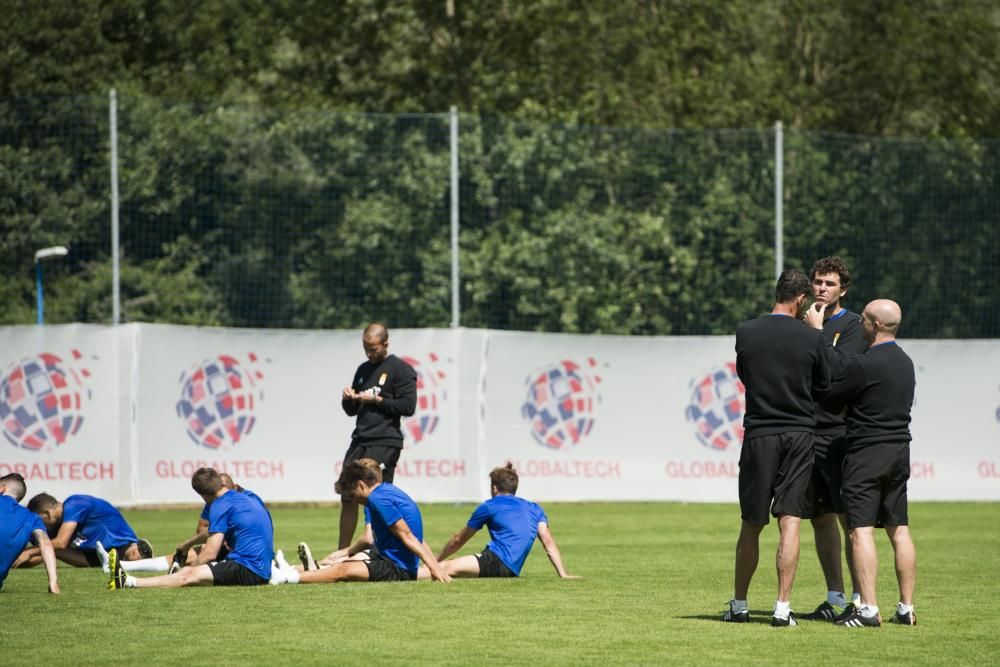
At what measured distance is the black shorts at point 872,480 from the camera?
9344 mm

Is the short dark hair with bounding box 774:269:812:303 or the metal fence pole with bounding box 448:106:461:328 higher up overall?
the metal fence pole with bounding box 448:106:461:328

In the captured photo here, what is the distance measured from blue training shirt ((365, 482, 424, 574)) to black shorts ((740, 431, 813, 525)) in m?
3.31

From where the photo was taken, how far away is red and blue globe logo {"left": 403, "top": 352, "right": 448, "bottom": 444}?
67.6ft

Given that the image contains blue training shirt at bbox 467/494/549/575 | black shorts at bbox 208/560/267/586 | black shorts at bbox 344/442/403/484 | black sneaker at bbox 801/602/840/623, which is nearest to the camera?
black sneaker at bbox 801/602/840/623

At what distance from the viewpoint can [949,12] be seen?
37.5 metres

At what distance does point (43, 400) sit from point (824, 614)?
12.4m

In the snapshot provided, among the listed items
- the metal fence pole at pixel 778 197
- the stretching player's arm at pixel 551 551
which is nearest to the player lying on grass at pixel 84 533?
the stretching player's arm at pixel 551 551

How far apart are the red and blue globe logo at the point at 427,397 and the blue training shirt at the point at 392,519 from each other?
8.14 m

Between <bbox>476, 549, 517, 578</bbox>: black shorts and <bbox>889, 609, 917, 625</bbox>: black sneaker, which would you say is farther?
<bbox>476, 549, 517, 578</bbox>: black shorts

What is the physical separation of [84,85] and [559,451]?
16.2 m

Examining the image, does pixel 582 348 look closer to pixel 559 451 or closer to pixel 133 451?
pixel 559 451

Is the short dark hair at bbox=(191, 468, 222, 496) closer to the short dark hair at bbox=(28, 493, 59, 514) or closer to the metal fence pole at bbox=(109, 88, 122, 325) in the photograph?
the short dark hair at bbox=(28, 493, 59, 514)

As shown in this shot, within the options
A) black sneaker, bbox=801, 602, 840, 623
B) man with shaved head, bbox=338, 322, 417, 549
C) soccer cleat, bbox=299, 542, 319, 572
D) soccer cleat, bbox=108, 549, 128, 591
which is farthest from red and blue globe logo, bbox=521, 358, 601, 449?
black sneaker, bbox=801, 602, 840, 623

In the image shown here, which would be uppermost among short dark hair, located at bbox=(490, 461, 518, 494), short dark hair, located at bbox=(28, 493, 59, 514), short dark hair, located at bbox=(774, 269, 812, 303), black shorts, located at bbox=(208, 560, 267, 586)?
short dark hair, located at bbox=(774, 269, 812, 303)
